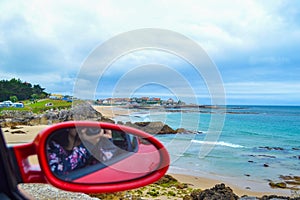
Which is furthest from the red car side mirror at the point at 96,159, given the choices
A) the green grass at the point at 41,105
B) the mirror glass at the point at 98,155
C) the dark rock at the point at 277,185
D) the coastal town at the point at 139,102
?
the dark rock at the point at 277,185

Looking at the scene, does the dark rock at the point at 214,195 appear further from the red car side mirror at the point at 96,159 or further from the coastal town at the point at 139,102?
the red car side mirror at the point at 96,159

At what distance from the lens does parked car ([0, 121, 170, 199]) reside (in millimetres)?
697

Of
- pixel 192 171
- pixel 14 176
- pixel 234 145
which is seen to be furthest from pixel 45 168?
pixel 234 145

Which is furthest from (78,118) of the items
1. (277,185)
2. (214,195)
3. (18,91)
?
(277,185)

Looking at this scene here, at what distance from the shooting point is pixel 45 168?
0.69m

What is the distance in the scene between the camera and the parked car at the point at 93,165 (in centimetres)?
70

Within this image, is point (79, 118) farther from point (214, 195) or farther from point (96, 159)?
point (214, 195)

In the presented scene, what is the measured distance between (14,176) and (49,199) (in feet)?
12.3

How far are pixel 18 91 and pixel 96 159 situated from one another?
0.88 meters

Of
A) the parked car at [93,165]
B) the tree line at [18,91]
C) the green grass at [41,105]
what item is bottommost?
the parked car at [93,165]

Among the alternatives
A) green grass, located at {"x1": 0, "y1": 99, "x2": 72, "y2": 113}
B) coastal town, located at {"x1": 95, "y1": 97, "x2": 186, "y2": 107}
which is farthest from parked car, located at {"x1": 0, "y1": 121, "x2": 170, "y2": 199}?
green grass, located at {"x1": 0, "y1": 99, "x2": 72, "y2": 113}

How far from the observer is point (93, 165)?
2.74 ft

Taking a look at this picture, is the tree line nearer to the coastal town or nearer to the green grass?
the green grass

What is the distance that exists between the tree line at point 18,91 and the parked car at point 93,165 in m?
0.67
